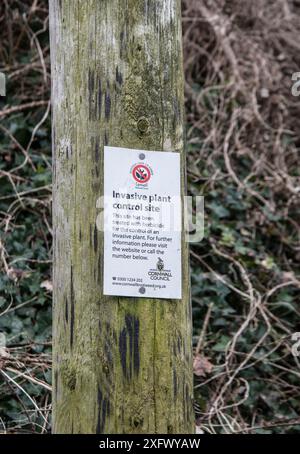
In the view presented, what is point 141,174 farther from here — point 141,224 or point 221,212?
point 221,212

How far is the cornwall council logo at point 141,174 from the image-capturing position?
7.36 ft

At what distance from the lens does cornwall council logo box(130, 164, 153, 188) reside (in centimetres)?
224

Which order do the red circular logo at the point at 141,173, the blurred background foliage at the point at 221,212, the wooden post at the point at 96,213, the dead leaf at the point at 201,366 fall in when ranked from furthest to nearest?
the dead leaf at the point at 201,366 < the blurred background foliage at the point at 221,212 < the red circular logo at the point at 141,173 < the wooden post at the point at 96,213

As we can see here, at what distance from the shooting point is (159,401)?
2133 millimetres

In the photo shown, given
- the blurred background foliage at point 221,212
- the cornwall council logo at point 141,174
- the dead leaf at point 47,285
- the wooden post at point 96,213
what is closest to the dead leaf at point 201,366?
the blurred background foliage at point 221,212

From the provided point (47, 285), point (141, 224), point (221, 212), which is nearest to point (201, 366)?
point (47, 285)

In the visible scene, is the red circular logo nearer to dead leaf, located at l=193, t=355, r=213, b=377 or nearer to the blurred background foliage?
the blurred background foliage

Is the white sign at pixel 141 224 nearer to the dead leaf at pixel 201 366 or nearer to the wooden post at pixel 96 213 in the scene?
the wooden post at pixel 96 213

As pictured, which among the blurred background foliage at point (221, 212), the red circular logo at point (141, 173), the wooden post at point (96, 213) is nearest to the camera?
the wooden post at point (96, 213)

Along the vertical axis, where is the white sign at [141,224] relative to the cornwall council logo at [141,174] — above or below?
below

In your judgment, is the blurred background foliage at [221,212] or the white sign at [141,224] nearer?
the white sign at [141,224]

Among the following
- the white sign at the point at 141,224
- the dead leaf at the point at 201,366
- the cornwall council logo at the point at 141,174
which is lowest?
the dead leaf at the point at 201,366

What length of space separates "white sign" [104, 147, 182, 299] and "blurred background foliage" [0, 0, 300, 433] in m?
1.35

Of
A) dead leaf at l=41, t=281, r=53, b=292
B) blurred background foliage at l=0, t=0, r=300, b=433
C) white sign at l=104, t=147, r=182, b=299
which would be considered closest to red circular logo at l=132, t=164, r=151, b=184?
white sign at l=104, t=147, r=182, b=299
